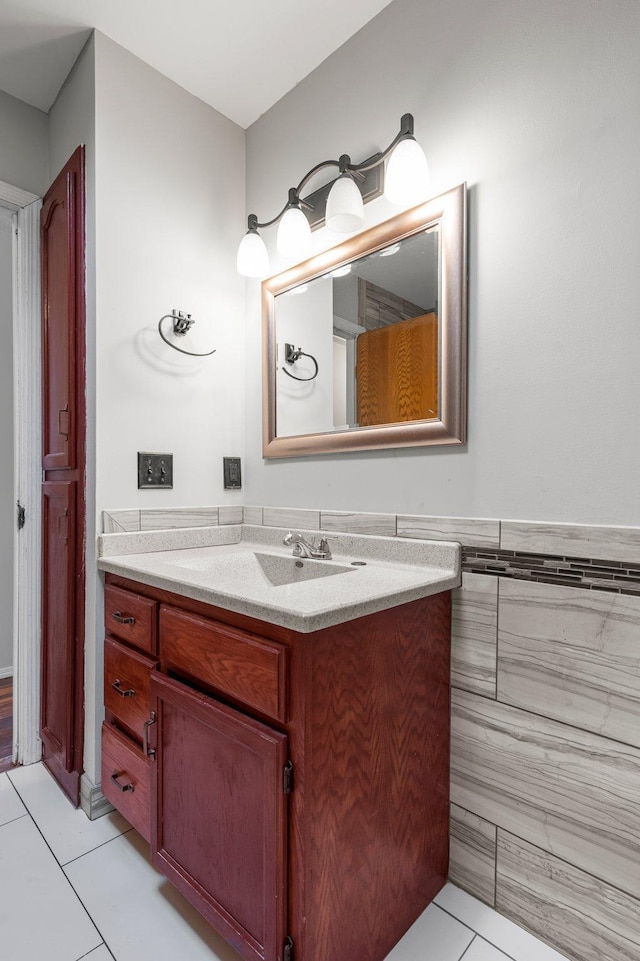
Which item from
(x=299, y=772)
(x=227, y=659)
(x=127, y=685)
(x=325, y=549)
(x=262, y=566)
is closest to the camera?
(x=299, y=772)

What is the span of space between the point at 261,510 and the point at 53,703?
101 centimetres

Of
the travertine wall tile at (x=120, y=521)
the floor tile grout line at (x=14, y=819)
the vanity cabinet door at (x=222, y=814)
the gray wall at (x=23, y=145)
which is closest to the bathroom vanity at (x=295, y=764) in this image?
the vanity cabinet door at (x=222, y=814)

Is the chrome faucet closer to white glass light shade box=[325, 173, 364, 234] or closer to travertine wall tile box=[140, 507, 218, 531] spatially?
travertine wall tile box=[140, 507, 218, 531]

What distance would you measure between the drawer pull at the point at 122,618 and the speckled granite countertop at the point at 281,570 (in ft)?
0.41

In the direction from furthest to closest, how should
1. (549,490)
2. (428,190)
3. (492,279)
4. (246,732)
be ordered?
(428,190) < (492,279) < (549,490) < (246,732)

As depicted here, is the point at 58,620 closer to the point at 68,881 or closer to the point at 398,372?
the point at 68,881

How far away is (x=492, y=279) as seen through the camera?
3.95 feet

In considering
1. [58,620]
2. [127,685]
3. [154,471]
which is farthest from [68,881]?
[154,471]

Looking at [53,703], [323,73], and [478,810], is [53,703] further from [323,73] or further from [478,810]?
[323,73]

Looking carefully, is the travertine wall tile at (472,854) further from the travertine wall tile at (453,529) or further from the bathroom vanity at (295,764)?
the travertine wall tile at (453,529)

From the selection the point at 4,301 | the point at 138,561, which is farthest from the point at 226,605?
the point at 4,301

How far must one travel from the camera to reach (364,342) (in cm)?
150

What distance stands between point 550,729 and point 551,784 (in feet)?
0.39

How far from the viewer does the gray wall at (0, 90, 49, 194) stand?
5.78ft
